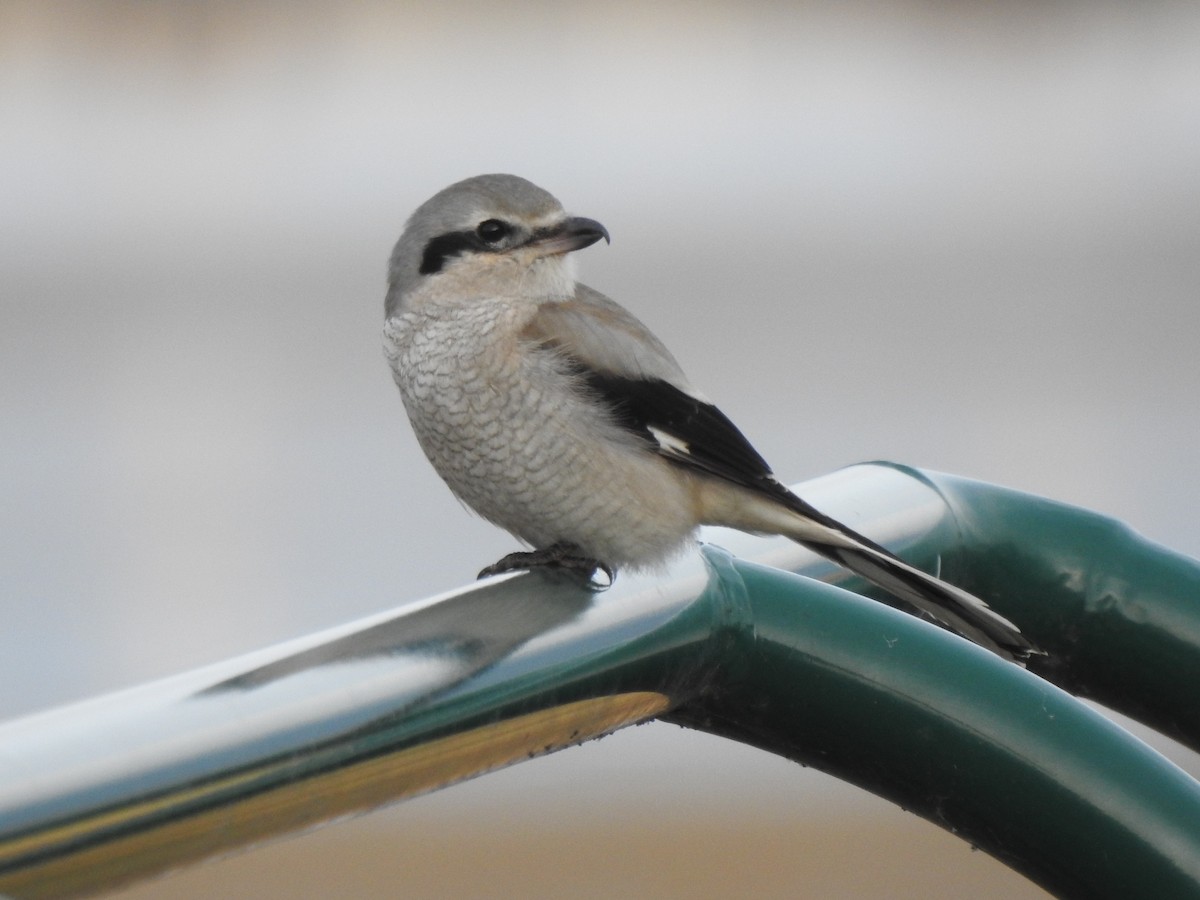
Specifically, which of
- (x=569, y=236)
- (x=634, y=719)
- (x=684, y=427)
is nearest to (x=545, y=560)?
(x=684, y=427)

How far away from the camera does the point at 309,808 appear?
2.51 feet

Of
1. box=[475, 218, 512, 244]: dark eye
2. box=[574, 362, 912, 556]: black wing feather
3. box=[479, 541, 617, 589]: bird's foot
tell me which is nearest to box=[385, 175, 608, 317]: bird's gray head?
box=[475, 218, 512, 244]: dark eye

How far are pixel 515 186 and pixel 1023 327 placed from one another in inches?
282

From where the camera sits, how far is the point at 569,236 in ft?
6.65

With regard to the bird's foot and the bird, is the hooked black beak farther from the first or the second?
the bird's foot

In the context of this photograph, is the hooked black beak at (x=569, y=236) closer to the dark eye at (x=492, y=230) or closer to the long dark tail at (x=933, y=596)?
the dark eye at (x=492, y=230)

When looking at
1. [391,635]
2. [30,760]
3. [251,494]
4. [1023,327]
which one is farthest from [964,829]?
[1023,327]

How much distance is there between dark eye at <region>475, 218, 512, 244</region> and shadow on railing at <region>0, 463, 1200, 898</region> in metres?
1.06

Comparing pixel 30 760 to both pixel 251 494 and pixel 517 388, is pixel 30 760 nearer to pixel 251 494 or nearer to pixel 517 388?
pixel 517 388

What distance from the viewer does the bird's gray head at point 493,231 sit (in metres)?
2.04

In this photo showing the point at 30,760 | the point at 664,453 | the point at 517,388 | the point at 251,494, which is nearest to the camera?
the point at 30,760

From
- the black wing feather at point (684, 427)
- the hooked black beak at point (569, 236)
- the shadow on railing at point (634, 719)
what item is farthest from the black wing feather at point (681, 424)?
the shadow on railing at point (634, 719)

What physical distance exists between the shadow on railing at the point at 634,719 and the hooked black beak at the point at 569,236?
0.98m

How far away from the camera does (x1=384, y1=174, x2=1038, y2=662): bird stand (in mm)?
1841
